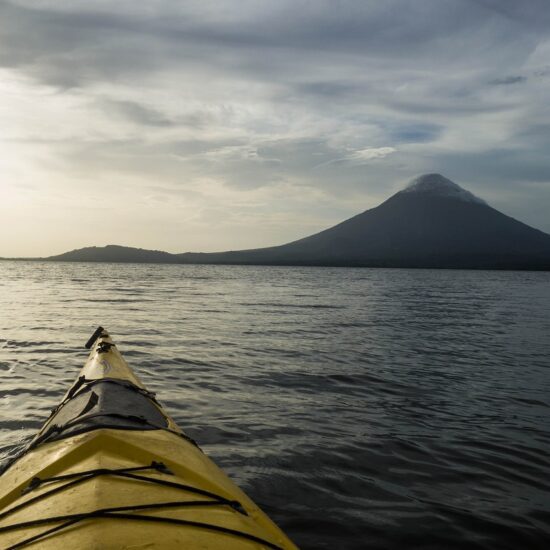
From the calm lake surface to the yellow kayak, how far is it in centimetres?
152

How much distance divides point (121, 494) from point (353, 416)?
18.9 feet

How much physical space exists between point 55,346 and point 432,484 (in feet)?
41.1

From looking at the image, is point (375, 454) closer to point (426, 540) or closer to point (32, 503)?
point (426, 540)

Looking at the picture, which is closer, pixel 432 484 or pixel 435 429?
pixel 432 484

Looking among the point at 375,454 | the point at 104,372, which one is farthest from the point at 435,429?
the point at 104,372

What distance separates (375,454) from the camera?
6.86 metres

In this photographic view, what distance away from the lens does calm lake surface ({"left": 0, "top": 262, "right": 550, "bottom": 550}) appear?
207 inches

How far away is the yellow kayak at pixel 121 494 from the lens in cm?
293

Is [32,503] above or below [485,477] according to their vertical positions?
above

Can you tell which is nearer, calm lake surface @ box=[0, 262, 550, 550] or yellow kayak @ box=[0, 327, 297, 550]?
yellow kayak @ box=[0, 327, 297, 550]

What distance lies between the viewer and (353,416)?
8523 millimetres

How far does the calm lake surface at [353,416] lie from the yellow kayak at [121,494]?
5.00 ft

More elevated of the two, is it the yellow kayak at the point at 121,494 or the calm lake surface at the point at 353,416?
the yellow kayak at the point at 121,494

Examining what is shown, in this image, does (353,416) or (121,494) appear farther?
(353,416)
